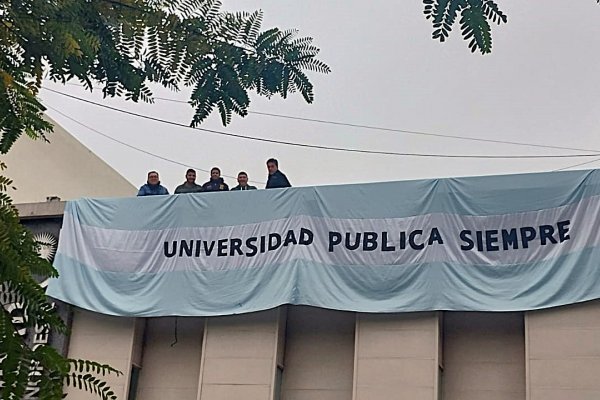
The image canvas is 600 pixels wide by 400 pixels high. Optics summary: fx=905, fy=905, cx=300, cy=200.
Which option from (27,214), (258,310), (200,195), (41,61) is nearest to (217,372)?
(258,310)

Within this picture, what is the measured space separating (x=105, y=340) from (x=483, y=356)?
5.23 meters

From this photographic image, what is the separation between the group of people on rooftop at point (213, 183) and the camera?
13336 mm

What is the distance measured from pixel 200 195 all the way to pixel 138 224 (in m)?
1.02

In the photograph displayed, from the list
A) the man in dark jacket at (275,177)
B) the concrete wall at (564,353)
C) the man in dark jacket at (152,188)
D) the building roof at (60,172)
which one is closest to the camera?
the concrete wall at (564,353)

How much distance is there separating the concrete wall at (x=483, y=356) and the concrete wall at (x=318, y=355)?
128cm

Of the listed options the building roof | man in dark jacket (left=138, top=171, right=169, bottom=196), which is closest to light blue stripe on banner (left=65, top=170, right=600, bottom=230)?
man in dark jacket (left=138, top=171, right=169, bottom=196)

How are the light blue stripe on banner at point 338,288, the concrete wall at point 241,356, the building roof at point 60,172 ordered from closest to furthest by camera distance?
the light blue stripe on banner at point 338,288 < the concrete wall at point 241,356 < the building roof at point 60,172

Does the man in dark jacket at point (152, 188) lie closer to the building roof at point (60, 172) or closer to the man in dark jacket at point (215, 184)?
the man in dark jacket at point (215, 184)

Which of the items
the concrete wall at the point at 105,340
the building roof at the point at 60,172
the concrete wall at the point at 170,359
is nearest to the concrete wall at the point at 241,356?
the concrete wall at the point at 170,359

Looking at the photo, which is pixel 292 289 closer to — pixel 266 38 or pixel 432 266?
pixel 432 266

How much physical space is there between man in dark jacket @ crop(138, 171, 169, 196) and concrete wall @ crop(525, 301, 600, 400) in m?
5.97

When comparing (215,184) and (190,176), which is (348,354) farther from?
(190,176)

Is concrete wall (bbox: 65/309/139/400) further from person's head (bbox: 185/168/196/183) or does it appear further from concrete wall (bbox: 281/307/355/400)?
person's head (bbox: 185/168/196/183)

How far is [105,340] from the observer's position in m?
12.7
